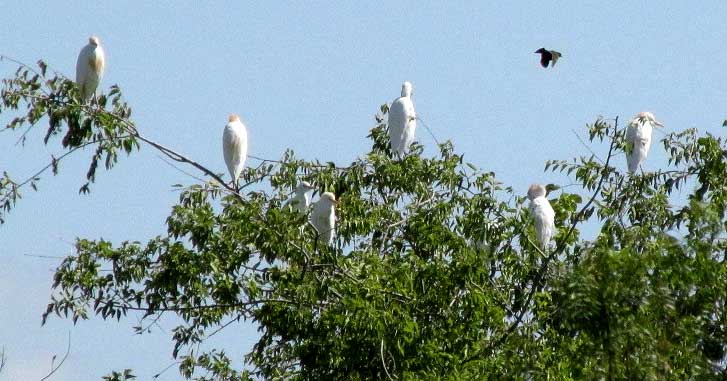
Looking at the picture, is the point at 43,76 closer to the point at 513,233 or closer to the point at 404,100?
the point at 513,233

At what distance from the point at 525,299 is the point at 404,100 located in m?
4.36

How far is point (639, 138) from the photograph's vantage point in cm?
1270

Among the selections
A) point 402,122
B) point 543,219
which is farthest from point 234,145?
point 543,219

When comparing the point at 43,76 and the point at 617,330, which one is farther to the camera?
the point at 43,76

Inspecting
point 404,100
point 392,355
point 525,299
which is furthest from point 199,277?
point 404,100

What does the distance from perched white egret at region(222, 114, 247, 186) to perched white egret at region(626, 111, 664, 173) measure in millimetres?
2927

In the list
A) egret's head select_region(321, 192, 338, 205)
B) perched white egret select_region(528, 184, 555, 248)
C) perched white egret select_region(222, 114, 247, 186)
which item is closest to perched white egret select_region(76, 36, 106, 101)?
perched white egret select_region(222, 114, 247, 186)

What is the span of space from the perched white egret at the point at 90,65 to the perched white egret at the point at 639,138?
165 inches

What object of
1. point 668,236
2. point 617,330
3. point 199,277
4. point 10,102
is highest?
point 10,102

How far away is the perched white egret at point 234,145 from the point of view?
1216 centimetres

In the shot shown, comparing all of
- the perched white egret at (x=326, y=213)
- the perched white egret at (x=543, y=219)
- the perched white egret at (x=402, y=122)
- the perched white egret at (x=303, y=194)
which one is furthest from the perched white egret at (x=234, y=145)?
the perched white egret at (x=543, y=219)

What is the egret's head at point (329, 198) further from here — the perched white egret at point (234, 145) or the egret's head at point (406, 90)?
the egret's head at point (406, 90)

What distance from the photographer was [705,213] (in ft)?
23.7

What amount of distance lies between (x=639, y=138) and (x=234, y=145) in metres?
3.15
